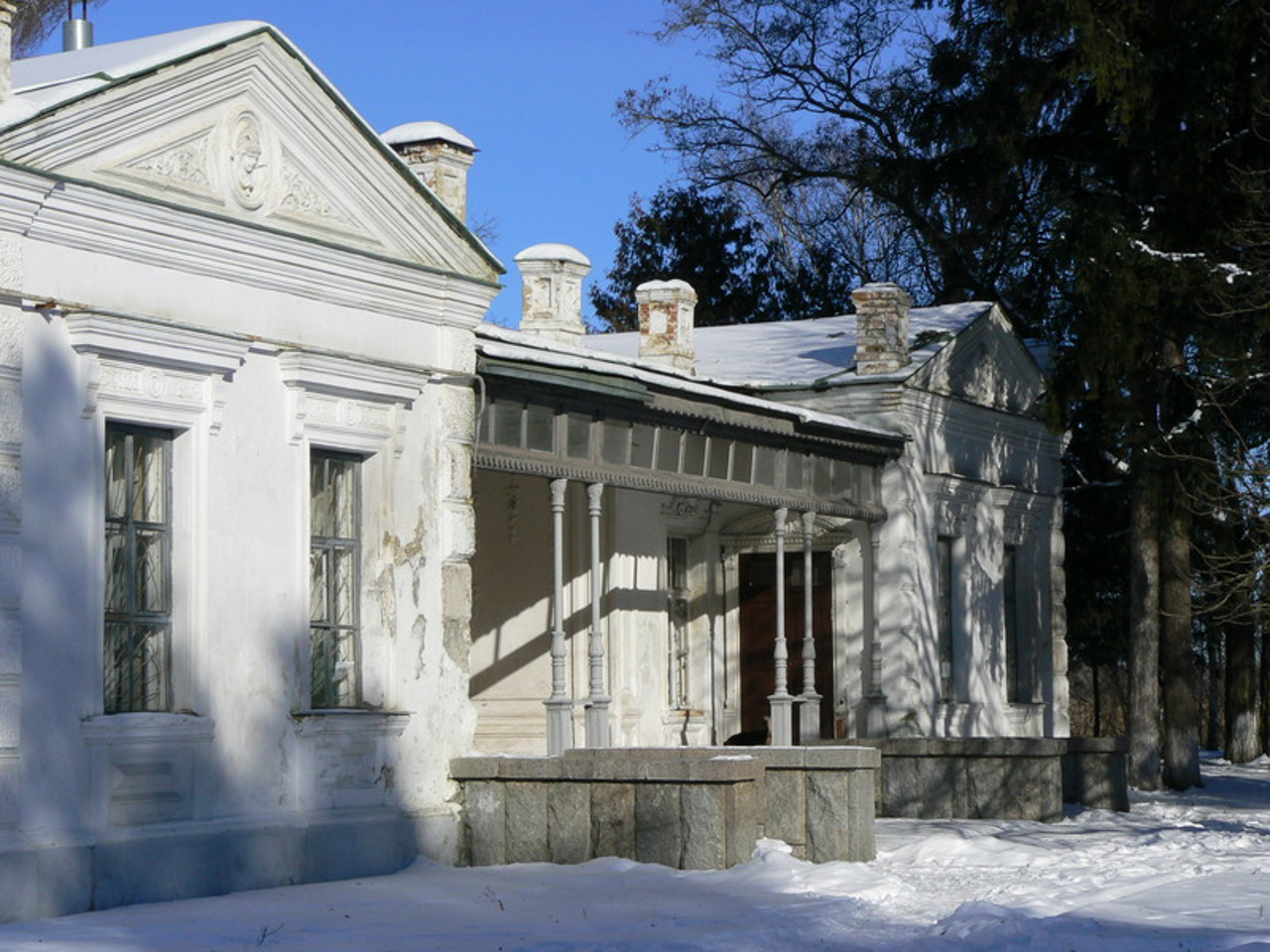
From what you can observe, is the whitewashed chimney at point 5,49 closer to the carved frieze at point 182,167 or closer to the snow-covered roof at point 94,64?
the snow-covered roof at point 94,64

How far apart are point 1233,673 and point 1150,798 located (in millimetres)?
10586

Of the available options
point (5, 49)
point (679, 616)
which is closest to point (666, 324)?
point (679, 616)

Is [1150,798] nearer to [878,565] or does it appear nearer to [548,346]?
[878,565]

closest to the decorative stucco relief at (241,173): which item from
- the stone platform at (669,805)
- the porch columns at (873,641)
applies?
the stone platform at (669,805)

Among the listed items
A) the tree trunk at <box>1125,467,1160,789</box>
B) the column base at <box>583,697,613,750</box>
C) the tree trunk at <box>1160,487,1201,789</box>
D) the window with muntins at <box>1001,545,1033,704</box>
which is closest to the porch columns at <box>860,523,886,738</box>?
the tree trunk at <box>1125,467,1160,789</box>

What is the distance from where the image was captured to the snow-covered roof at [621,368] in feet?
50.2

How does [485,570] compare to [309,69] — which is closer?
[309,69]

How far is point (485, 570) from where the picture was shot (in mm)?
20141

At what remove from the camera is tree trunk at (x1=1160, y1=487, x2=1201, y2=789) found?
902 inches

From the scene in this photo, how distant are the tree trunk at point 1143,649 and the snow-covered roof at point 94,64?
12739 millimetres

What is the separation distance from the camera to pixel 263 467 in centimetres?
1314

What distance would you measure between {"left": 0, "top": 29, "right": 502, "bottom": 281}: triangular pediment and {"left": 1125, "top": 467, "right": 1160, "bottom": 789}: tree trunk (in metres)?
10.4

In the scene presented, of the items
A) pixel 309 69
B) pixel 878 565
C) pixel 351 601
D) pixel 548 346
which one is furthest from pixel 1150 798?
pixel 309 69

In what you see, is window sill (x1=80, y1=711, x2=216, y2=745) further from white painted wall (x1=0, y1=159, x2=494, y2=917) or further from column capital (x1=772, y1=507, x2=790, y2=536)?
column capital (x1=772, y1=507, x2=790, y2=536)
